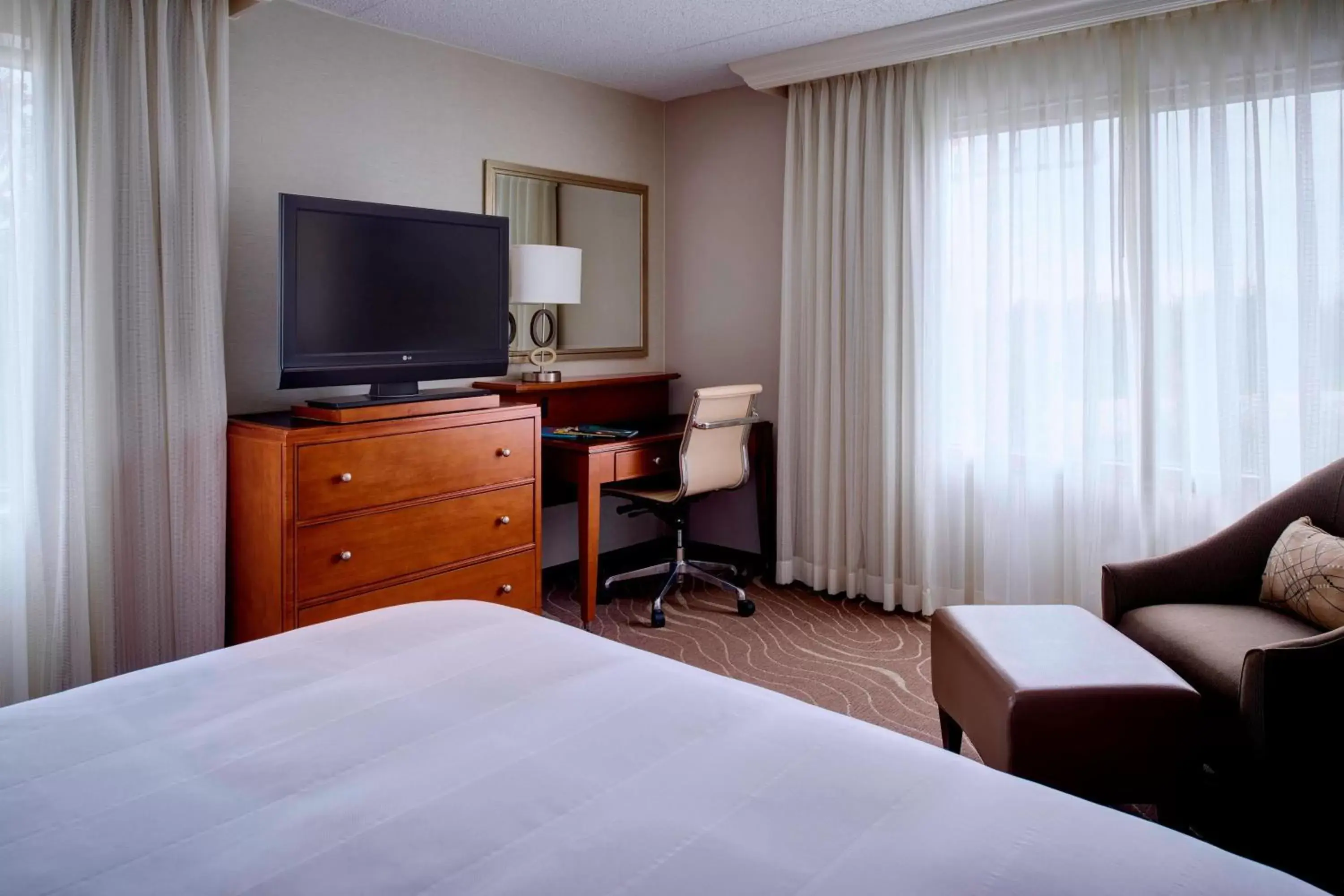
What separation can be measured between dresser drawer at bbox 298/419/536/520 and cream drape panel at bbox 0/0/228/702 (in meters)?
0.36

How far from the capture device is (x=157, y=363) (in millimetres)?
2994

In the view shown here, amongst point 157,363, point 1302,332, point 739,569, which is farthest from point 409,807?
point 739,569

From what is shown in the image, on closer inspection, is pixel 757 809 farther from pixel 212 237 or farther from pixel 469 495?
pixel 212 237

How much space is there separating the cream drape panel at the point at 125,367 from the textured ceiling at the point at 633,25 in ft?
2.69

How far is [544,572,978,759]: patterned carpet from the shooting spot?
3127 mm

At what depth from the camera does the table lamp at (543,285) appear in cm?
407

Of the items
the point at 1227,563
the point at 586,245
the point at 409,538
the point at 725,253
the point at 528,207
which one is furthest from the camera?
the point at 725,253

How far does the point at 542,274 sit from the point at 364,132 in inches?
35.7

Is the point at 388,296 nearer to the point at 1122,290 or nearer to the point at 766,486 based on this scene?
the point at 766,486

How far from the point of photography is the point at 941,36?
3699 millimetres

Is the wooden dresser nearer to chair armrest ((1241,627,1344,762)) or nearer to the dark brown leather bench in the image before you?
the dark brown leather bench

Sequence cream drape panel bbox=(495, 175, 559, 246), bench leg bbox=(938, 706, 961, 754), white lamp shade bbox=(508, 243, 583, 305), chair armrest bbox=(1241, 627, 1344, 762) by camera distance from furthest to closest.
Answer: cream drape panel bbox=(495, 175, 559, 246)
white lamp shade bbox=(508, 243, 583, 305)
bench leg bbox=(938, 706, 961, 754)
chair armrest bbox=(1241, 627, 1344, 762)

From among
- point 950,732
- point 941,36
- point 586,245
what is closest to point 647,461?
point 586,245

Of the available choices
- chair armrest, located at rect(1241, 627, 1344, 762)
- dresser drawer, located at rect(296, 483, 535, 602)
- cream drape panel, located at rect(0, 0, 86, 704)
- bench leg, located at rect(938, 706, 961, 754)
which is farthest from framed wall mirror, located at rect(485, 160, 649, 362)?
chair armrest, located at rect(1241, 627, 1344, 762)
